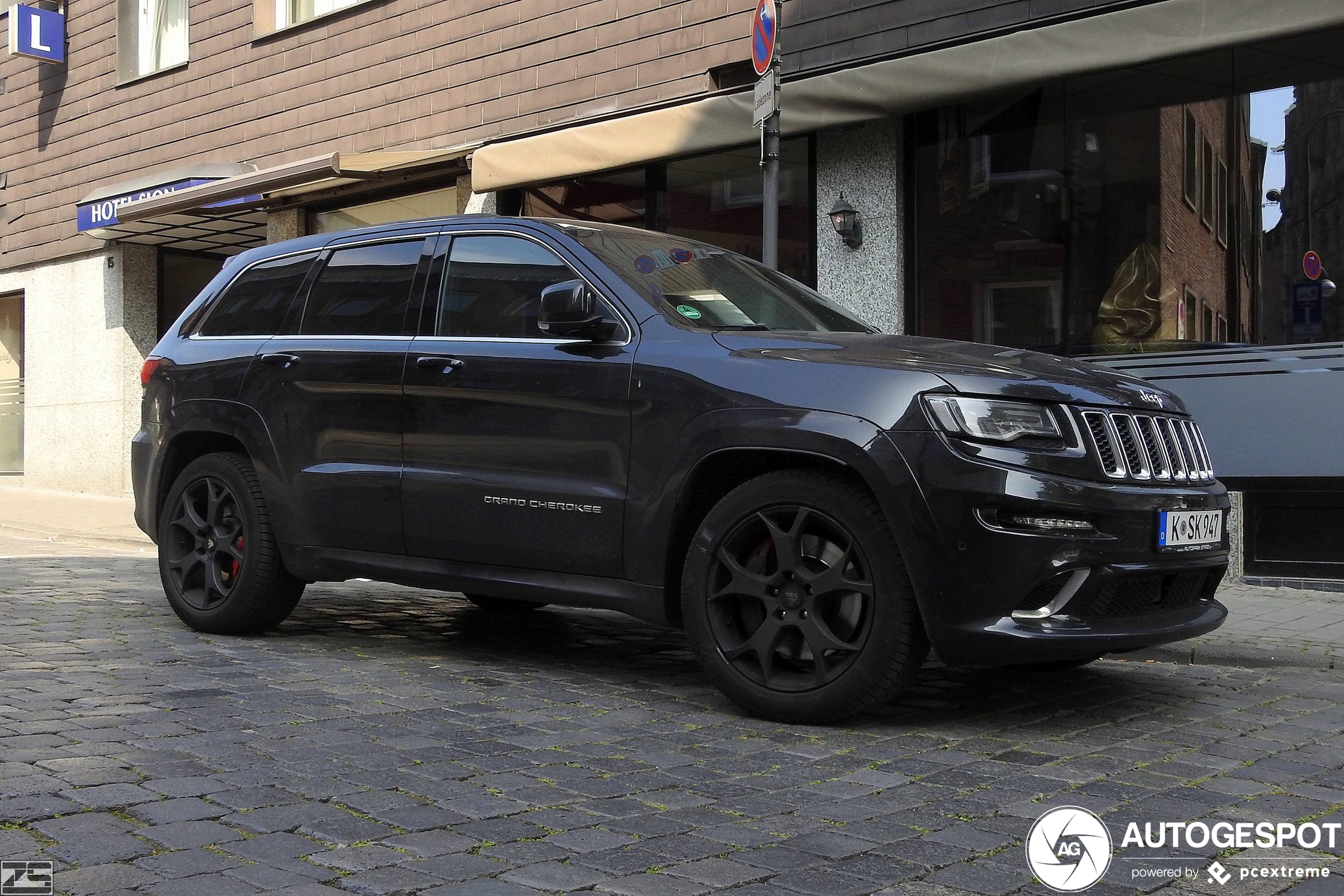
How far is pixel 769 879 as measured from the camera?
309 cm

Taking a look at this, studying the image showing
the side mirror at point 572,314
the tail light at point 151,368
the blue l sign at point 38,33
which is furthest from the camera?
the blue l sign at point 38,33

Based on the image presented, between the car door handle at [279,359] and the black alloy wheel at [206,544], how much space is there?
0.61 metres

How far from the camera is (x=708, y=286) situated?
5.54m

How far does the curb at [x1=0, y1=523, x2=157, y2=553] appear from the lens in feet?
38.3

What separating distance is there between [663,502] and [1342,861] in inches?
94.7

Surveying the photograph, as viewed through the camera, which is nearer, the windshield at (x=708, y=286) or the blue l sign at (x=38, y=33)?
the windshield at (x=708, y=286)

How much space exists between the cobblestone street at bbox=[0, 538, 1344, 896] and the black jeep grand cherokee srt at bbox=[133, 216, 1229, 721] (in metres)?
0.36

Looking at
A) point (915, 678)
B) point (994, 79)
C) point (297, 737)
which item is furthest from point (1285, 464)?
point (297, 737)

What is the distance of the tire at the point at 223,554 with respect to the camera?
6.25 m

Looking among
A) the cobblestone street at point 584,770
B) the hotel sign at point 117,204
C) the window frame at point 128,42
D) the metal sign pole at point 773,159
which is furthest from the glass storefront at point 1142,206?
the window frame at point 128,42

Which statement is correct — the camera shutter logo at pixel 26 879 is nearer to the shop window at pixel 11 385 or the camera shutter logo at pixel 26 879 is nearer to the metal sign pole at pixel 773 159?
the metal sign pole at pixel 773 159

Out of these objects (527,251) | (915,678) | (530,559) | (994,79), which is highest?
(994,79)

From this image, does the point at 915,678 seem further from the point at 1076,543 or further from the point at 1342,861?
the point at 1342,861

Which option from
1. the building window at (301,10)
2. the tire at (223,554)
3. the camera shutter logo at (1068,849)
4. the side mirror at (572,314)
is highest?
the building window at (301,10)
